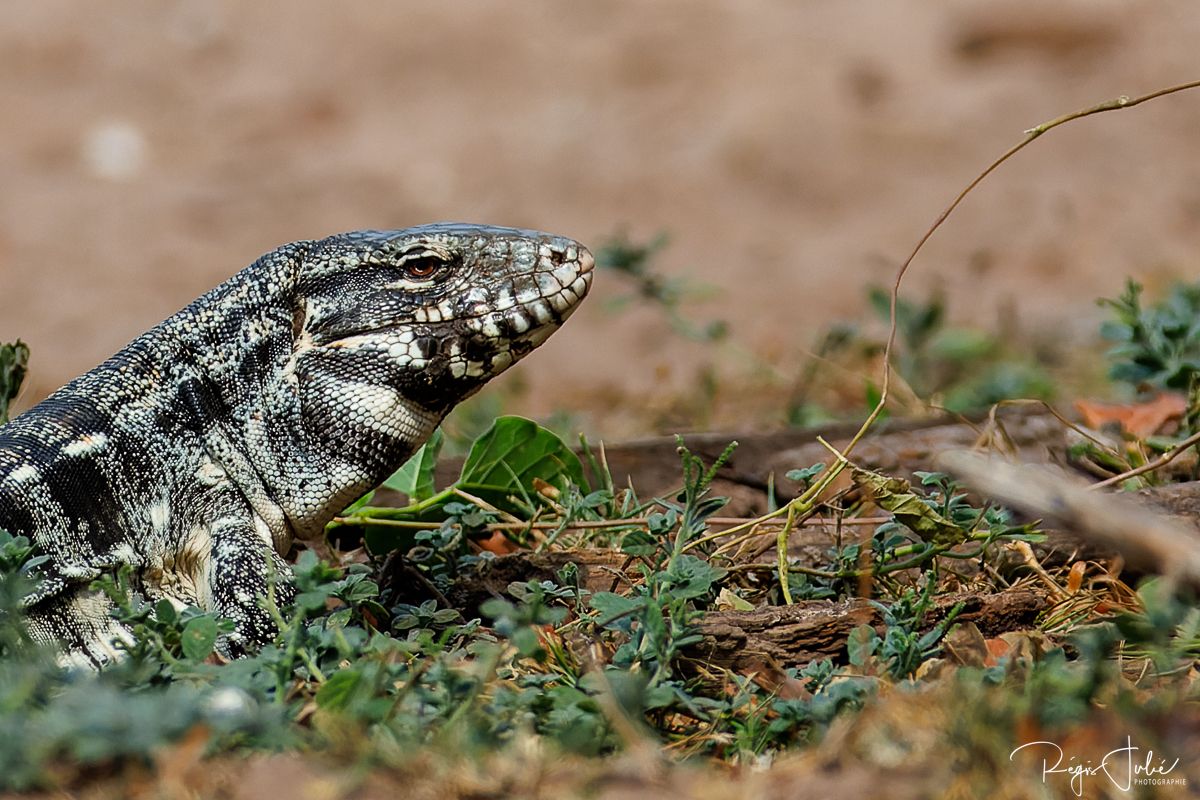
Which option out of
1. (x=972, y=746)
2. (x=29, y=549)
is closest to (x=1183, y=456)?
(x=972, y=746)

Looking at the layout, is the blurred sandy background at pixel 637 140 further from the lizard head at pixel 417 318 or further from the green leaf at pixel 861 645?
the green leaf at pixel 861 645

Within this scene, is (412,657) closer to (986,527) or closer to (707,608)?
(707,608)

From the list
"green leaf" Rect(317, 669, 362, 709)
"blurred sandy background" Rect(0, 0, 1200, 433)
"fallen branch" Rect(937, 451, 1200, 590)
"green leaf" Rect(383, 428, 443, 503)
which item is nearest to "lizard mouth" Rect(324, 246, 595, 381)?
"green leaf" Rect(383, 428, 443, 503)

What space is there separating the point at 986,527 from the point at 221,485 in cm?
229

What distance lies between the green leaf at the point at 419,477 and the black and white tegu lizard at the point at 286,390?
29.8 inches

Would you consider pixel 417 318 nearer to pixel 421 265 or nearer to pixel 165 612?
pixel 421 265

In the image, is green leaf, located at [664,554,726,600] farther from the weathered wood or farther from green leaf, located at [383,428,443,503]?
green leaf, located at [383,428,443,503]

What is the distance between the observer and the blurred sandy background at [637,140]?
11.6 metres

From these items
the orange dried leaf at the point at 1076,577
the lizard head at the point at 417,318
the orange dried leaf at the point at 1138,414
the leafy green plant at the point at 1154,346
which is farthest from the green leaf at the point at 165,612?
the orange dried leaf at the point at 1138,414

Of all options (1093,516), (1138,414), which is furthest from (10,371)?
(1138,414)

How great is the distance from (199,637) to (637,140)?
10143mm

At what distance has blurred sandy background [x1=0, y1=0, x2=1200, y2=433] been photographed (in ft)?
38.0

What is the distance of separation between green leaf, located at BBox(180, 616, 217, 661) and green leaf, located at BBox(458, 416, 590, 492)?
1552 millimetres

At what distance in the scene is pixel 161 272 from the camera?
11.1 metres
